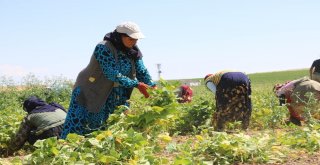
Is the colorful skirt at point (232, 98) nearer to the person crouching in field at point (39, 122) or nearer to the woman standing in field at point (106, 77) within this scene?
the woman standing in field at point (106, 77)

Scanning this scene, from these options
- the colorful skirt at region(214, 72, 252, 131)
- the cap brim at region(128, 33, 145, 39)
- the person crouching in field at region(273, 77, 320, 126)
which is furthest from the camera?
the person crouching in field at region(273, 77, 320, 126)

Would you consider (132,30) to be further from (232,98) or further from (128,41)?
(232,98)

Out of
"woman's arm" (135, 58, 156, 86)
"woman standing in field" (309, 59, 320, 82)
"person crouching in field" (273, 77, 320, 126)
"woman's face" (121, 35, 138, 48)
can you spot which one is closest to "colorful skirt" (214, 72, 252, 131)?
"person crouching in field" (273, 77, 320, 126)

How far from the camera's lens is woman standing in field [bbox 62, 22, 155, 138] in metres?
4.42

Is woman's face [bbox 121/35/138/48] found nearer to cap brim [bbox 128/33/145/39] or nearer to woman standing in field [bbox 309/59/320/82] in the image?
cap brim [bbox 128/33/145/39]

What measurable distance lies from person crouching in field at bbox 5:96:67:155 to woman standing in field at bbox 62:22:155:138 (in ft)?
2.98

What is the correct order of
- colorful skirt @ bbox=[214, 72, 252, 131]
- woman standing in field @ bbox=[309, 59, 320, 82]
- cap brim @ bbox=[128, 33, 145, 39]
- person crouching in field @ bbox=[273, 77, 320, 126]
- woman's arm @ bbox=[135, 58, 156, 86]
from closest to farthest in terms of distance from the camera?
cap brim @ bbox=[128, 33, 145, 39], woman's arm @ bbox=[135, 58, 156, 86], colorful skirt @ bbox=[214, 72, 252, 131], person crouching in field @ bbox=[273, 77, 320, 126], woman standing in field @ bbox=[309, 59, 320, 82]

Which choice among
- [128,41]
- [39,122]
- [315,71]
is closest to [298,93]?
[315,71]

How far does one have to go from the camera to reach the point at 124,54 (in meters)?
4.56

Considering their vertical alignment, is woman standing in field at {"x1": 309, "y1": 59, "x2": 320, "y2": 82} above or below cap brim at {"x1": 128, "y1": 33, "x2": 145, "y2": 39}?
below

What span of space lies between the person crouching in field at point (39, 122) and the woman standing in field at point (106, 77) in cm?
91

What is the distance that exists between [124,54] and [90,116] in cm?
63

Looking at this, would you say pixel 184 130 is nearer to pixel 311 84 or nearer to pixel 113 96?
pixel 311 84

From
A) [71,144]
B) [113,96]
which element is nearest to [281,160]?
[71,144]
